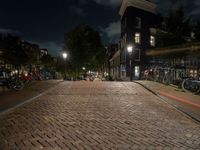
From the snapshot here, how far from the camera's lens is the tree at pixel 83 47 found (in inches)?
2034

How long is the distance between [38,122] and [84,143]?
9.23ft

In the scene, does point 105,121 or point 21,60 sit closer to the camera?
point 105,121

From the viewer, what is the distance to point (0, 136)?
280 inches

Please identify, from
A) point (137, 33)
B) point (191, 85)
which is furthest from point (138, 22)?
point (191, 85)

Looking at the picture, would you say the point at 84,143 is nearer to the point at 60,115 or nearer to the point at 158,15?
the point at 60,115

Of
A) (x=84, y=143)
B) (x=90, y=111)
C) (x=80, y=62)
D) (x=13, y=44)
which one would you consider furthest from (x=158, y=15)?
(x=84, y=143)

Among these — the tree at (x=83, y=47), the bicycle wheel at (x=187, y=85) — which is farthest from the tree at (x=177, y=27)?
the bicycle wheel at (x=187, y=85)

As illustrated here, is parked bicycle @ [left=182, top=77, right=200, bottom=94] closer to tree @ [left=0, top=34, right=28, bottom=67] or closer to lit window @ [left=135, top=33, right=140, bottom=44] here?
lit window @ [left=135, top=33, right=140, bottom=44]

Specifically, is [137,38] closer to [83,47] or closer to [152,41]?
Result: [152,41]

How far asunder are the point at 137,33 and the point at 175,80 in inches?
989

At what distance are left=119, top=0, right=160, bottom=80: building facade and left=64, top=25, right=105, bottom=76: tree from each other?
345 inches

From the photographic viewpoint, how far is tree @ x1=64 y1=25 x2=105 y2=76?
51656 mm

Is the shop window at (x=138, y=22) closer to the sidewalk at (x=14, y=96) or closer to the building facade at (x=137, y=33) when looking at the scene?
the building facade at (x=137, y=33)

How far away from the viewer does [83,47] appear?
52469 mm
